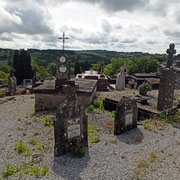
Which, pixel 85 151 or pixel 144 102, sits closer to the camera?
pixel 85 151

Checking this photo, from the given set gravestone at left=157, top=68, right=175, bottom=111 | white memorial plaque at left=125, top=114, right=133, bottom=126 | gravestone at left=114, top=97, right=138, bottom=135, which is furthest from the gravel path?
gravestone at left=157, top=68, right=175, bottom=111

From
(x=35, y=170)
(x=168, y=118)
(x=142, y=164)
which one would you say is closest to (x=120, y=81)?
(x=168, y=118)

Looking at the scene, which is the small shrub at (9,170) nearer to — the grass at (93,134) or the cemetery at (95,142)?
the cemetery at (95,142)

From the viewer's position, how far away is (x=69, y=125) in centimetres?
781

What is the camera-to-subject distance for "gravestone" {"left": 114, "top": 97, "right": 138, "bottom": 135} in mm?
9680

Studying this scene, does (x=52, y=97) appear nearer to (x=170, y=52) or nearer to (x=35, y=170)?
(x=35, y=170)

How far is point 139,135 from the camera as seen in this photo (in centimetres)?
958

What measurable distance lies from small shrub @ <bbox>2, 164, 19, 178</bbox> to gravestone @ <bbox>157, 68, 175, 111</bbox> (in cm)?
1009

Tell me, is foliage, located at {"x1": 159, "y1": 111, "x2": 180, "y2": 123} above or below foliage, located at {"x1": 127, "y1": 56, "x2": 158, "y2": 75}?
below

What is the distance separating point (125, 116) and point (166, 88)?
4608mm

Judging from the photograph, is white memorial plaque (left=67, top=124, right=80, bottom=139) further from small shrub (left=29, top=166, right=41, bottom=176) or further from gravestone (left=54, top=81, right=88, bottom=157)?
small shrub (left=29, top=166, right=41, bottom=176)

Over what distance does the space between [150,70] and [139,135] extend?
165 feet

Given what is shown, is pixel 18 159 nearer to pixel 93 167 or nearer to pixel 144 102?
pixel 93 167

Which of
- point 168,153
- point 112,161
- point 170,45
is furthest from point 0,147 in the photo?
point 170,45
